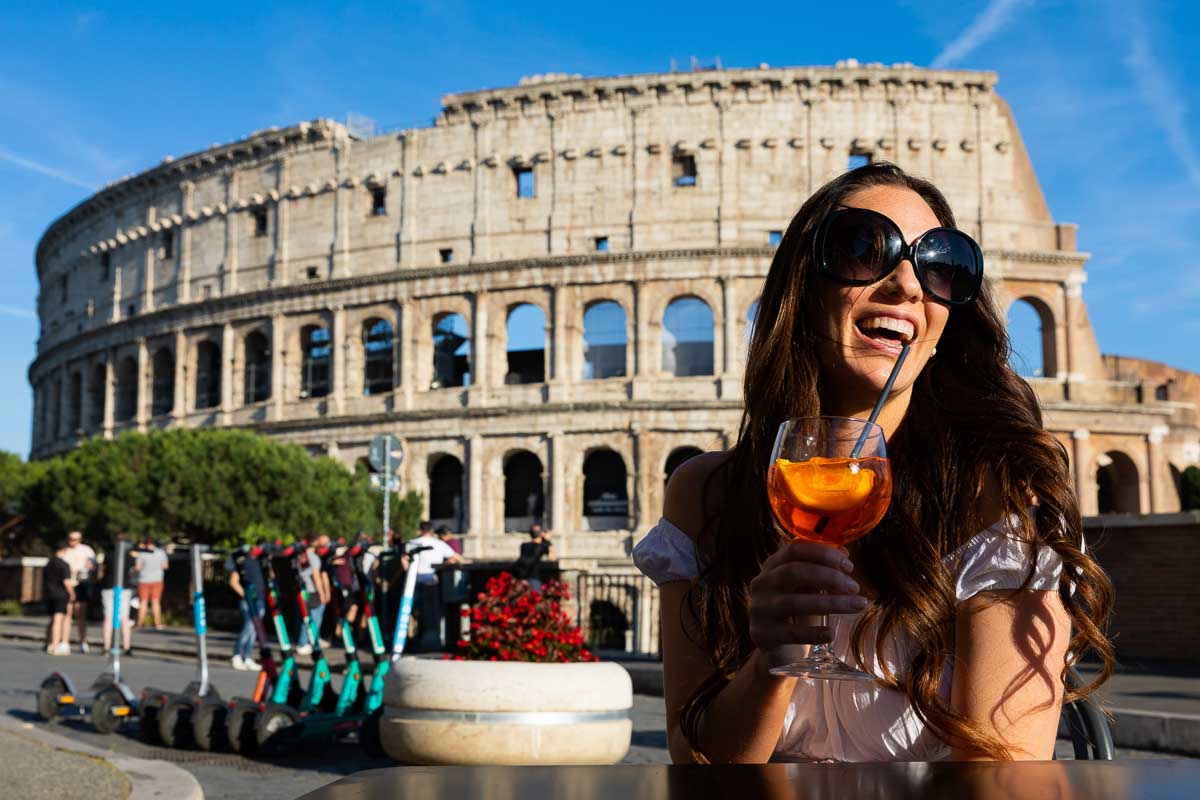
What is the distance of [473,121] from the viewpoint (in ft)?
124

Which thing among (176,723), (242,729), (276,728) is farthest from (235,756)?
(176,723)

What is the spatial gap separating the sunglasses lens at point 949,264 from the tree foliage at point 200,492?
27445 millimetres

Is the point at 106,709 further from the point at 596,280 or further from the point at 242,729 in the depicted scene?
the point at 596,280

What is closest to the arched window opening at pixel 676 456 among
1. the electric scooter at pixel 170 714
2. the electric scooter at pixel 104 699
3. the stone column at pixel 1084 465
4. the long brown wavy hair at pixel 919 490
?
the stone column at pixel 1084 465

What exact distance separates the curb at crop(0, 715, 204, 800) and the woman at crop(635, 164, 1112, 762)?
4.68 m

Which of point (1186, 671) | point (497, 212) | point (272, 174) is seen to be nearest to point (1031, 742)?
point (1186, 671)

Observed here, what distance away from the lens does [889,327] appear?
2.04m

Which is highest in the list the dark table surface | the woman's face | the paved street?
the woman's face

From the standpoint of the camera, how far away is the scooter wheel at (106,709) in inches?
349

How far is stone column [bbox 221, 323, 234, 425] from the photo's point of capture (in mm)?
40250

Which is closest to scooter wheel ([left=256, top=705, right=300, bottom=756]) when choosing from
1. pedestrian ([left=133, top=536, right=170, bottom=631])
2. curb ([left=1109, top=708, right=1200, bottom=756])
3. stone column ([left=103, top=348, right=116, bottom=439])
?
curb ([left=1109, top=708, right=1200, bottom=756])

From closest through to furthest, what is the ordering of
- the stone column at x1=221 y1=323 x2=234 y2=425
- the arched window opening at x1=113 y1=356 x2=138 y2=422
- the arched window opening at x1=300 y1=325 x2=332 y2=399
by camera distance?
the arched window opening at x1=300 y1=325 x2=332 y2=399
the stone column at x1=221 y1=323 x2=234 y2=425
the arched window opening at x1=113 y1=356 x2=138 y2=422

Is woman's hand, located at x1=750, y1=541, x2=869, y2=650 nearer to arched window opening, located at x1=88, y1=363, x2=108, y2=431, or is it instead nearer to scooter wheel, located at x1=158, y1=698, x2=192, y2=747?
scooter wheel, located at x1=158, y1=698, x2=192, y2=747

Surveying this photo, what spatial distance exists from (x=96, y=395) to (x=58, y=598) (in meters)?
31.7
